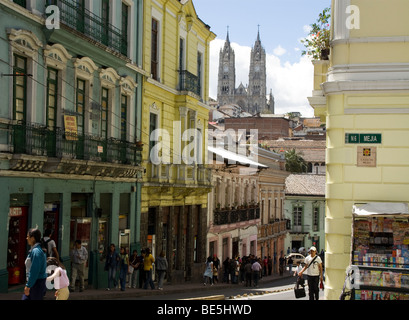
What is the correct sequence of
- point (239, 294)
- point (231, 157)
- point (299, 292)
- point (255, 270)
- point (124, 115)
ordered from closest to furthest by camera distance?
point (299, 292) → point (124, 115) → point (239, 294) → point (255, 270) → point (231, 157)

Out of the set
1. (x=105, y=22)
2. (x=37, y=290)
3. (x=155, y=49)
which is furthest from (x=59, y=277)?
(x=155, y=49)

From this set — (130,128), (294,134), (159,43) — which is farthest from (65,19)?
(294,134)

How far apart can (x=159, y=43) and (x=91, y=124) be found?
707cm

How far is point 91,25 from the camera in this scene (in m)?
22.0

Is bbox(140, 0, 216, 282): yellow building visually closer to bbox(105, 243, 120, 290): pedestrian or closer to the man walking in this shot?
the man walking

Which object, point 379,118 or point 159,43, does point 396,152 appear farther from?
point 159,43

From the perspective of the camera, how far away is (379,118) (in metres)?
13.4

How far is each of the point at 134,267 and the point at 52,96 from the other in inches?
266

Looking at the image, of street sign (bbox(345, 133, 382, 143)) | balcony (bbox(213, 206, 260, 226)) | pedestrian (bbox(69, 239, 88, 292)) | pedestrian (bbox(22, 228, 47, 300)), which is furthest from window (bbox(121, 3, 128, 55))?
pedestrian (bbox(22, 228, 47, 300))

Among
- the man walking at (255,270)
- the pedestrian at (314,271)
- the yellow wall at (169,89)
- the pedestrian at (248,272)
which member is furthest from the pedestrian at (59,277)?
the man walking at (255,270)

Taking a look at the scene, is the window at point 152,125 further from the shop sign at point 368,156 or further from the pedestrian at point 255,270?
the shop sign at point 368,156

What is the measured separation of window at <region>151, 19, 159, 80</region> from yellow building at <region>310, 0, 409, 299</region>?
1504 cm

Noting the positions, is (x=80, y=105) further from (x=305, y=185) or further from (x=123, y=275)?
(x=305, y=185)
